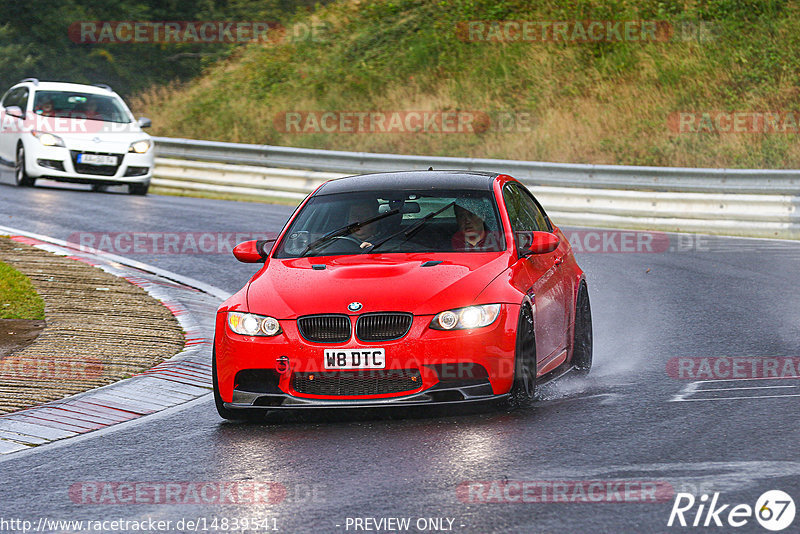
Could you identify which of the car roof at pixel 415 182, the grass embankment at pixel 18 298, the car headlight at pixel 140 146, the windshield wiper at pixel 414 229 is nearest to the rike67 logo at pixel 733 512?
the windshield wiper at pixel 414 229

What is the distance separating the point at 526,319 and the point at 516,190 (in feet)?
6.61

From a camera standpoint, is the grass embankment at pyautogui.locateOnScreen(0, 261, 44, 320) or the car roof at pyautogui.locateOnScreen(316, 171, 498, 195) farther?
the grass embankment at pyautogui.locateOnScreen(0, 261, 44, 320)

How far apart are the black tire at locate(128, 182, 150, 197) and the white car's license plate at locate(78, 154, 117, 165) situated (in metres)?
0.95

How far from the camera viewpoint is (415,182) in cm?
859

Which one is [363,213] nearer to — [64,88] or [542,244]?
[542,244]

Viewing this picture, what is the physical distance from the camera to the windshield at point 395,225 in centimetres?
805

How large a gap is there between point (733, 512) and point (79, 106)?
19966 millimetres

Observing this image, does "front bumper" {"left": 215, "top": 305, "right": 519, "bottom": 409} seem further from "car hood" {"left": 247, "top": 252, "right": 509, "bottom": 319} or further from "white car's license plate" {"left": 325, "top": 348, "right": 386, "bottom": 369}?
"car hood" {"left": 247, "top": 252, "right": 509, "bottom": 319}

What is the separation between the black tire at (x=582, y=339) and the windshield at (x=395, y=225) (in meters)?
1.08

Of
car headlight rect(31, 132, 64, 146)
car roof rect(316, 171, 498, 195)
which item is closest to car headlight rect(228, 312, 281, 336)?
car roof rect(316, 171, 498, 195)

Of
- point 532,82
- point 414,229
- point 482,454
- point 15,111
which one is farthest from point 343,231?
point 532,82

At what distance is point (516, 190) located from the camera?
30.0 feet

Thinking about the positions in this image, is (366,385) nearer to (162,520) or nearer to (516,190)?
(162,520)

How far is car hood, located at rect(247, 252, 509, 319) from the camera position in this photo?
7.06 meters
